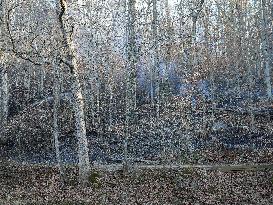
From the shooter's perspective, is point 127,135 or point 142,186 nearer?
point 142,186

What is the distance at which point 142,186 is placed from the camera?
16375 mm

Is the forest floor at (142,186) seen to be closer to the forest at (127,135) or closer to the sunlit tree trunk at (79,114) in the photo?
the forest at (127,135)

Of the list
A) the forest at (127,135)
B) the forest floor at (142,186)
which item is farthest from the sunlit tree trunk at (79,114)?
the forest floor at (142,186)

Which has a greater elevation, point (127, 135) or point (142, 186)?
point (127, 135)

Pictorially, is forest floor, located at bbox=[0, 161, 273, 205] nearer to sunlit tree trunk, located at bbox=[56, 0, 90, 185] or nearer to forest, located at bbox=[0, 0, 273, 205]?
forest, located at bbox=[0, 0, 273, 205]

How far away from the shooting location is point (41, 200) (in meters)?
14.4

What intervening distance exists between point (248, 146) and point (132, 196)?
922 centimetres

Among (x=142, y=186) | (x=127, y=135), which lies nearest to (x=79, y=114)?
(x=127, y=135)

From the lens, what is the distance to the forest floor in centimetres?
1496

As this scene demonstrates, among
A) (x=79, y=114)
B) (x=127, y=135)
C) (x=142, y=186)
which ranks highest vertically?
(x=79, y=114)

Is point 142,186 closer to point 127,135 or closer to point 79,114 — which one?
point 127,135

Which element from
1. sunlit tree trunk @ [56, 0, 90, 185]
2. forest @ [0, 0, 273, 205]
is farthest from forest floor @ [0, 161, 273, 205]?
sunlit tree trunk @ [56, 0, 90, 185]

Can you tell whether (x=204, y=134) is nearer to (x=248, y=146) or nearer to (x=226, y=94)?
(x=248, y=146)

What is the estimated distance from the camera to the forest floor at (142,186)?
15.0m
